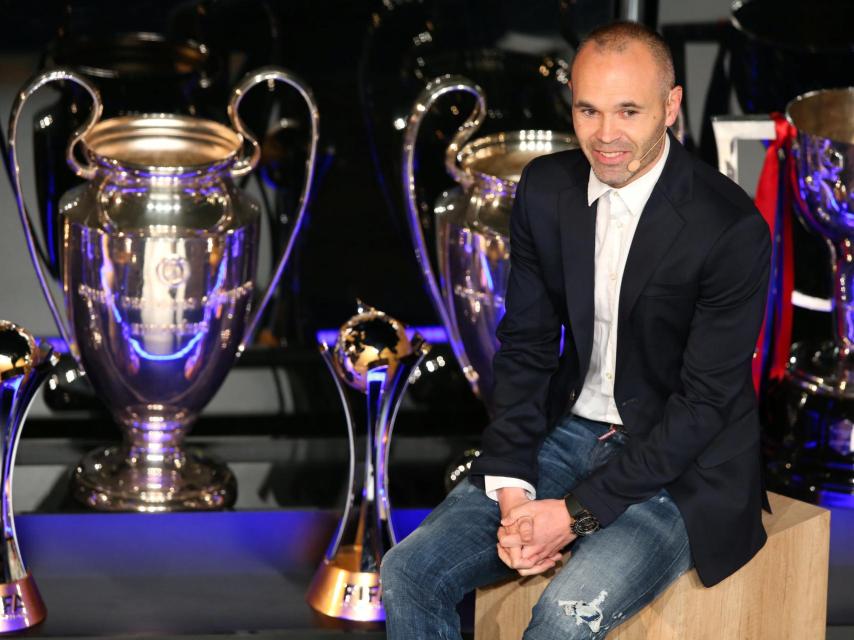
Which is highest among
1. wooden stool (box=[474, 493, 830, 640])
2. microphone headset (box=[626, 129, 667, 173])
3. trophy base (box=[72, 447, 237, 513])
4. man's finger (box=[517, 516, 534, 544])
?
microphone headset (box=[626, 129, 667, 173])

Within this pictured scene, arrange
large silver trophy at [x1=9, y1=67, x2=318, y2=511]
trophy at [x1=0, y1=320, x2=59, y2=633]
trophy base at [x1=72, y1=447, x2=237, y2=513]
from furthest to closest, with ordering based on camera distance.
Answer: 1. trophy base at [x1=72, y1=447, x2=237, y2=513]
2. large silver trophy at [x1=9, y1=67, x2=318, y2=511]
3. trophy at [x1=0, y1=320, x2=59, y2=633]

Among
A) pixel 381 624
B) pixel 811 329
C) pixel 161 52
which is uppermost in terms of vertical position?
pixel 161 52

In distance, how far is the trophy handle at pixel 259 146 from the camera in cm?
251

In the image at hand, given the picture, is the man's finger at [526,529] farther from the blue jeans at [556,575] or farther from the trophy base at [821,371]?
the trophy base at [821,371]

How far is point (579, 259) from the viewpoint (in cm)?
201

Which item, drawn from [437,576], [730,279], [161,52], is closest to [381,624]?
[437,576]

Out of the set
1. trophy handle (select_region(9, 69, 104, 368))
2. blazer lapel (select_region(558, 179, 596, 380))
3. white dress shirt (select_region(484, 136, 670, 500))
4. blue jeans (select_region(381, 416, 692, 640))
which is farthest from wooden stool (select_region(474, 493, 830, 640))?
trophy handle (select_region(9, 69, 104, 368))

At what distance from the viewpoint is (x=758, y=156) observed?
296 centimetres

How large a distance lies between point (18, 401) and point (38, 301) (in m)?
Answer: 0.59

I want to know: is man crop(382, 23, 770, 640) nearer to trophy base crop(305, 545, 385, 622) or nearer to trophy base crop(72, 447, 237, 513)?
trophy base crop(305, 545, 385, 622)

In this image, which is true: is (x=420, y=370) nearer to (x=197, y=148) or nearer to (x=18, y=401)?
(x=197, y=148)

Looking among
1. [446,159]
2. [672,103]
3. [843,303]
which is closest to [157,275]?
[446,159]

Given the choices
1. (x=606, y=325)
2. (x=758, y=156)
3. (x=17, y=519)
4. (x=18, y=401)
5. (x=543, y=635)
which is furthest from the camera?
(x=758, y=156)

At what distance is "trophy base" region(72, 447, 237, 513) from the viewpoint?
257 centimetres
